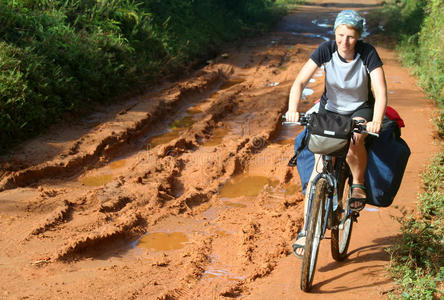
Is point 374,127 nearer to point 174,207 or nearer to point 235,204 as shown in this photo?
point 235,204

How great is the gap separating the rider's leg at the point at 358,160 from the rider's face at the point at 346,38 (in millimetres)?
654

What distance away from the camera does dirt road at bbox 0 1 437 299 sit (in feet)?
12.7

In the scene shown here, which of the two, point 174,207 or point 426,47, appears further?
point 426,47

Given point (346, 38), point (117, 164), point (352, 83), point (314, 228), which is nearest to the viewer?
point (314, 228)

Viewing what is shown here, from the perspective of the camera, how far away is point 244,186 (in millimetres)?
6074

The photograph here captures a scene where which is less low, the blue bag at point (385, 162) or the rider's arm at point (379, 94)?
the rider's arm at point (379, 94)

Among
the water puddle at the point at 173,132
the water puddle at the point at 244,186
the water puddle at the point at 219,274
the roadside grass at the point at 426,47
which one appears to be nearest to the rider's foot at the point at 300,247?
the water puddle at the point at 219,274

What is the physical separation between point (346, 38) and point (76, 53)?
20.6 feet

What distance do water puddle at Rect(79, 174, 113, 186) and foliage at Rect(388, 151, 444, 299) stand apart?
3.60 meters

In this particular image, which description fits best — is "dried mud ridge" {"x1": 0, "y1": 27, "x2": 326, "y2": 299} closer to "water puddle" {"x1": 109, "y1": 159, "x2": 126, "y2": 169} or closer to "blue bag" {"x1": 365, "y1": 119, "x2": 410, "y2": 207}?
"water puddle" {"x1": 109, "y1": 159, "x2": 126, "y2": 169}

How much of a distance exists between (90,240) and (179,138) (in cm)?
301

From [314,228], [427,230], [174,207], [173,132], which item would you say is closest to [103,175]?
[174,207]

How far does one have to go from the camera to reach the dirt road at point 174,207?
3.86 metres

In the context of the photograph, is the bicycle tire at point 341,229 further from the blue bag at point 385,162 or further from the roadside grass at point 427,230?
the roadside grass at point 427,230
